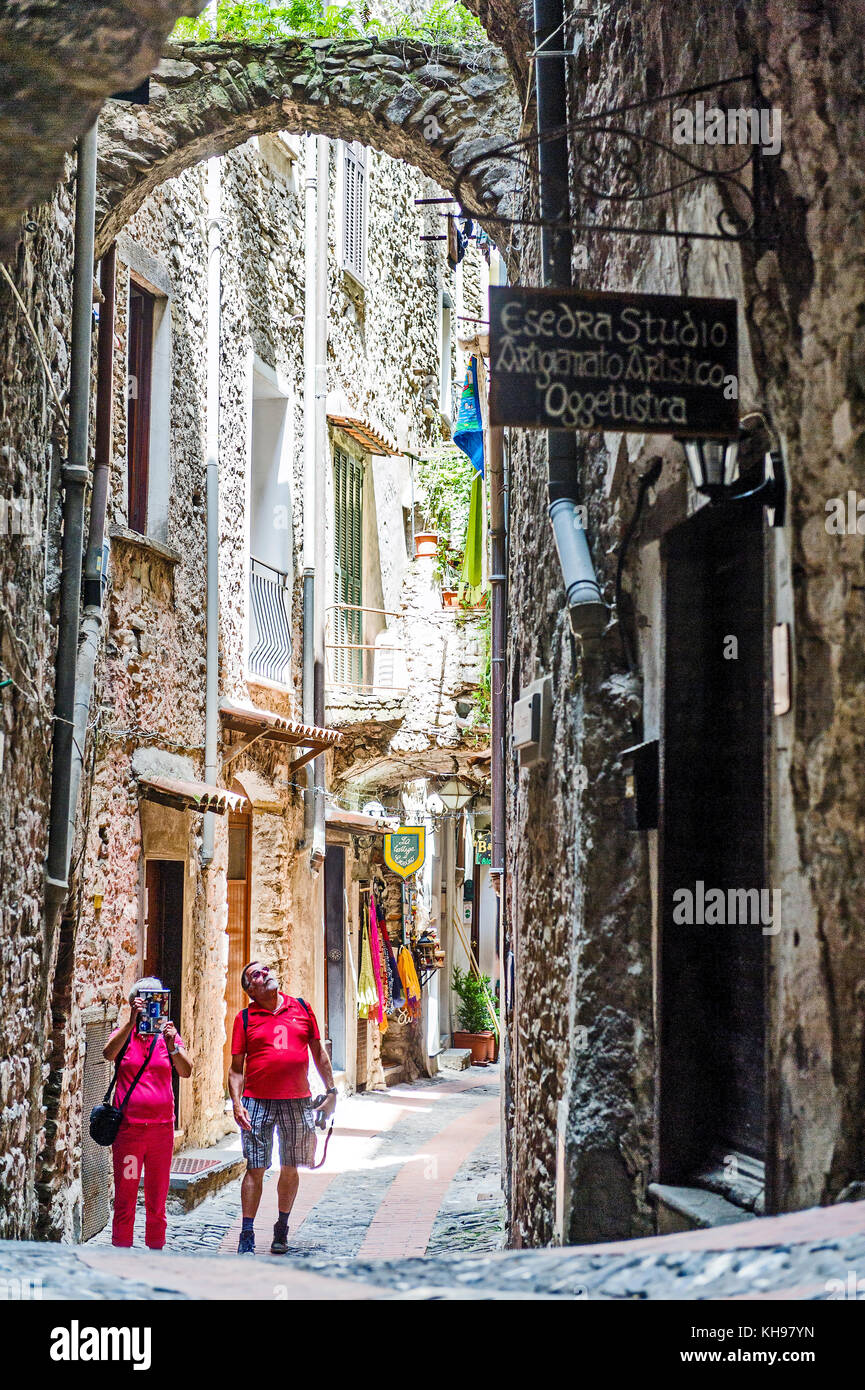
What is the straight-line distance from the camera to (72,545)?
598cm

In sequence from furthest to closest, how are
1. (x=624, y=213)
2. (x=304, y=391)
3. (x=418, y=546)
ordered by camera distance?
(x=418, y=546) < (x=304, y=391) < (x=624, y=213)

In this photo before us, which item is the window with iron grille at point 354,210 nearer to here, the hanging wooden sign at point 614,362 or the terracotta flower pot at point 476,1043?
the terracotta flower pot at point 476,1043

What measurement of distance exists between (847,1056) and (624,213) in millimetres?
3181

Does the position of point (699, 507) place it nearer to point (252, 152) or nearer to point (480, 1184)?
point (480, 1184)

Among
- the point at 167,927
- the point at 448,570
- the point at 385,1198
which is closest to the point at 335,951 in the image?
the point at 448,570

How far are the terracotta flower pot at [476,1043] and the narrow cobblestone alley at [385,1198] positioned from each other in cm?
638

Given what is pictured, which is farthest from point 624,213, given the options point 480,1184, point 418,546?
point 418,546

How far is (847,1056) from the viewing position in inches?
124

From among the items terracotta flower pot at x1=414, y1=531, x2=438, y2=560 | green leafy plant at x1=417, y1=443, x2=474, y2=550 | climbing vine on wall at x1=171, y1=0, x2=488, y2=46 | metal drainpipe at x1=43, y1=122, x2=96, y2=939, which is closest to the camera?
metal drainpipe at x1=43, y1=122, x2=96, y2=939

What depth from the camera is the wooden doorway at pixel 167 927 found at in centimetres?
993

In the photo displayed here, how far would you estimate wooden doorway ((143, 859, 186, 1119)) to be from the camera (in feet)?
32.6

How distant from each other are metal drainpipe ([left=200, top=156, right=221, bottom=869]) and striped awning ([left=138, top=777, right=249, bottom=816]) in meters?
1.11

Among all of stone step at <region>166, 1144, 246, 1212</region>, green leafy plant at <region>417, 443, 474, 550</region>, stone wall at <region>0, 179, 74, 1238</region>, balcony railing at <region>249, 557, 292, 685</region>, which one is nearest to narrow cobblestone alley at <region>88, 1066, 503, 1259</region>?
stone step at <region>166, 1144, 246, 1212</region>

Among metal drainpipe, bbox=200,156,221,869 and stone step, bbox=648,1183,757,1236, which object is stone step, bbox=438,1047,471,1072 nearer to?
metal drainpipe, bbox=200,156,221,869
